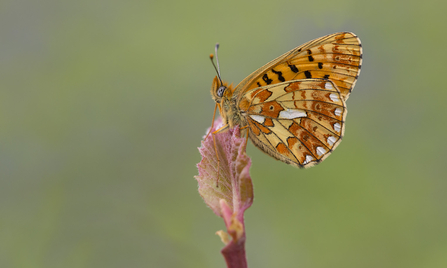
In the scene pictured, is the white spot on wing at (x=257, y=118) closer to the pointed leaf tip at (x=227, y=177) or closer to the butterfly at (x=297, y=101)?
the butterfly at (x=297, y=101)

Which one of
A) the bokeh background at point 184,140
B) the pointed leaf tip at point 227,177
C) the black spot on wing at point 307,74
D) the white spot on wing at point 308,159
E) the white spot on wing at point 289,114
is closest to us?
the pointed leaf tip at point 227,177

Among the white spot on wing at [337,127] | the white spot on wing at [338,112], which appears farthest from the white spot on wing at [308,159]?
the white spot on wing at [338,112]

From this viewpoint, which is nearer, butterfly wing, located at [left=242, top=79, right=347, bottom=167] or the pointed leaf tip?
the pointed leaf tip

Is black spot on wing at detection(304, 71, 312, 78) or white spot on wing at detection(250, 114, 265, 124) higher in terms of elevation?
black spot on wing at detection(304, 71, 312, 78)

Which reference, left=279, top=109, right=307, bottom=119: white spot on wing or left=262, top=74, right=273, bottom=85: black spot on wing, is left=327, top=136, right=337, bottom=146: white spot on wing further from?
left=262, top=74, right=273, bottom=85: black spot on wing

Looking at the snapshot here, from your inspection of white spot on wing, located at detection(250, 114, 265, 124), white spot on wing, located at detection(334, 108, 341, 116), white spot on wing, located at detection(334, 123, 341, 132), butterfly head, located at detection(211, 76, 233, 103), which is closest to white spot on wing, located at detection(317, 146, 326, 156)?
white spot on wing, located at detection(334, 123, 341, 132)

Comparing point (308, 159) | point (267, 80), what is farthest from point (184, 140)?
point (308, 159)

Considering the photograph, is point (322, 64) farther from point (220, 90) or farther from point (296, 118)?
point (220, 90)
